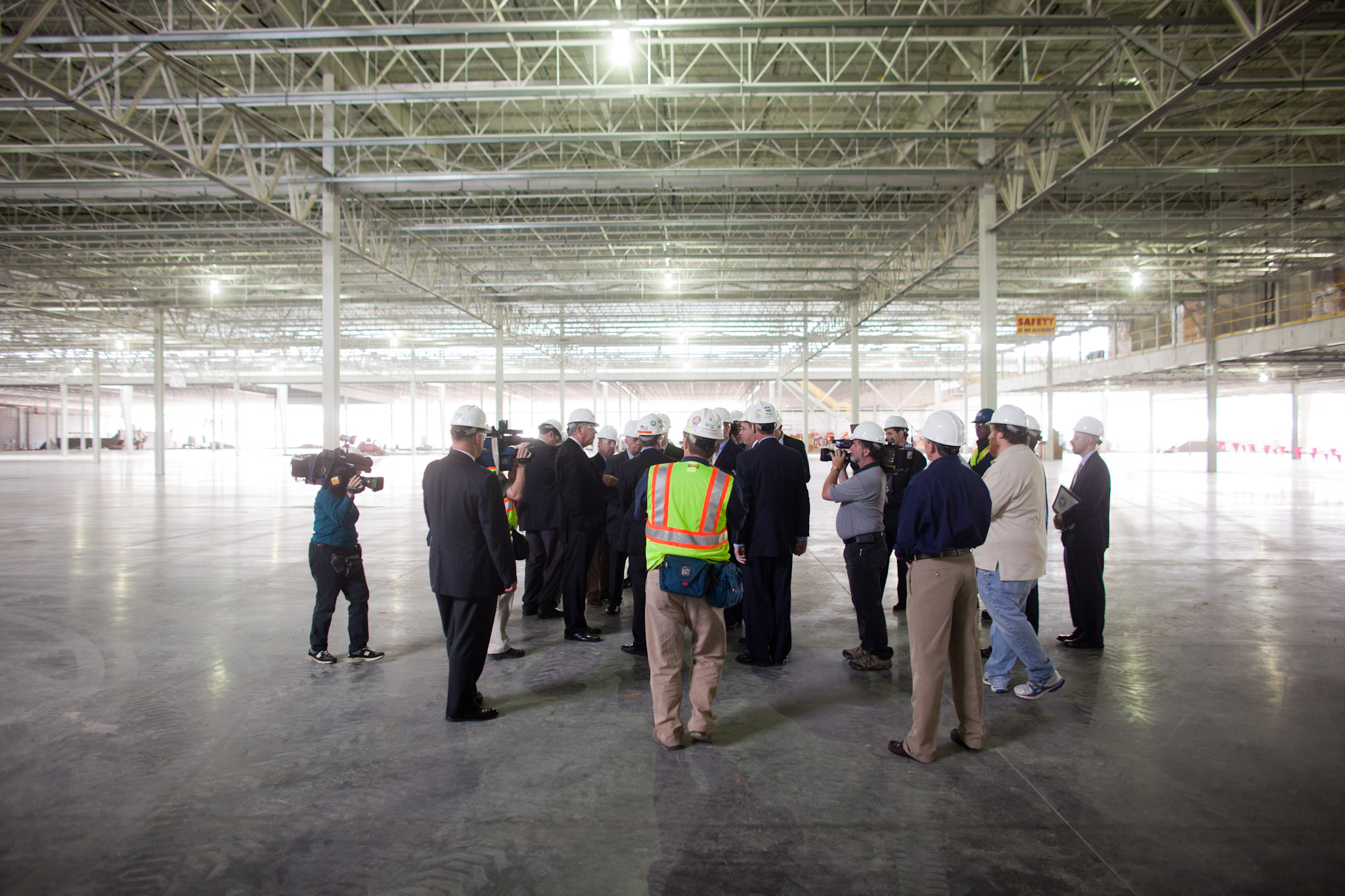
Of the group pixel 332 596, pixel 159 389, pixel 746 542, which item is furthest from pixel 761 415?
pixel 159 389

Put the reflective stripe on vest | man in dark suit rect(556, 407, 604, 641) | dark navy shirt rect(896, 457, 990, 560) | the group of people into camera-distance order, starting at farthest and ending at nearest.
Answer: man in dark suit rect(556, 407, 604, 641) < the reflective stripe on vest < the group of people < dark navy shirt rect(896, 457, 990, 560)

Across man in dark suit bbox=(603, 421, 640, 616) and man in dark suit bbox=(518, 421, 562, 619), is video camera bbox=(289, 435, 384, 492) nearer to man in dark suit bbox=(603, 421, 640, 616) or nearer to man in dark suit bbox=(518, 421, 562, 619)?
man in dark suit bbox=(518, 421, 562, 619)

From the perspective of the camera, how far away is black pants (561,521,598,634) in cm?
626

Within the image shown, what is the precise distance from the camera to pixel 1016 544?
4.60m

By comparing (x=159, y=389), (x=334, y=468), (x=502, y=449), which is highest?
(x=159, y=389)

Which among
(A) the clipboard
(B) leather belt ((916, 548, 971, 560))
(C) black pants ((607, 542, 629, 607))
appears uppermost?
(A) the clipboard

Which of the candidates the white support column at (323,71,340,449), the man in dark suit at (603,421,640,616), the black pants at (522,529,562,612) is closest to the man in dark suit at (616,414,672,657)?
the man in dark suit at (603,421,640,616)

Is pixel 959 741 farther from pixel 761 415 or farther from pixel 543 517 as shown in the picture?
pixel 543 517

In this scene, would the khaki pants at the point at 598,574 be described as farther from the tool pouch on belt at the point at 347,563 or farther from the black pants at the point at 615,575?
the tool pouch on belt at the point at 347,563

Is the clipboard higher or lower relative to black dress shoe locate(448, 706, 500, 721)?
higher

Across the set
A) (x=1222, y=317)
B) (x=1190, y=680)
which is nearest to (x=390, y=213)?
(x=1190, y=680)

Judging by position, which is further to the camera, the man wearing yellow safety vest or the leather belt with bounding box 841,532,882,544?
the leather belt with bounding box 841,532,882,544

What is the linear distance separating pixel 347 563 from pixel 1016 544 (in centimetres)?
476

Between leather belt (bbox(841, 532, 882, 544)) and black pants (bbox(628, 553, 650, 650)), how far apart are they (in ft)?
5.40
